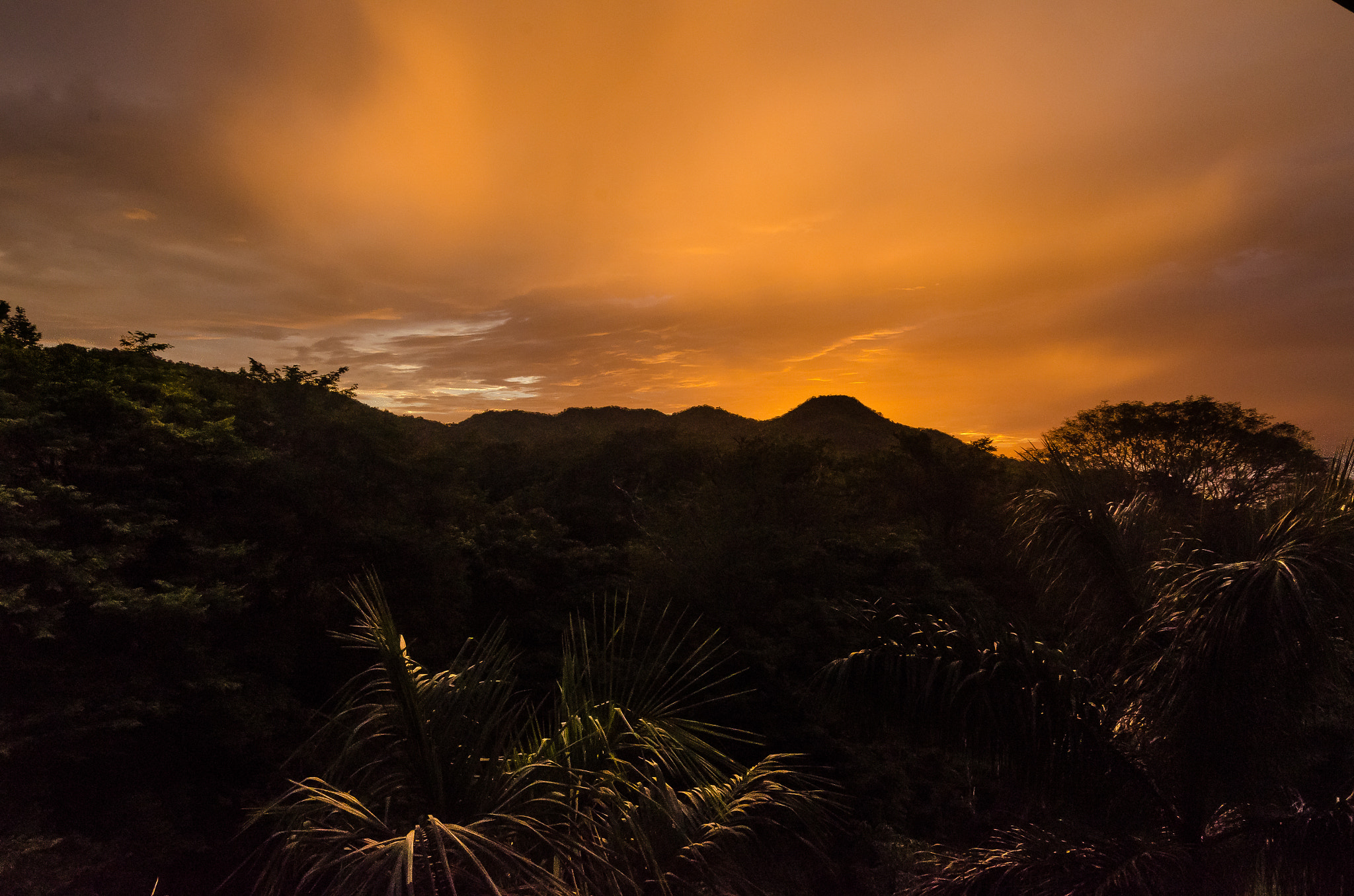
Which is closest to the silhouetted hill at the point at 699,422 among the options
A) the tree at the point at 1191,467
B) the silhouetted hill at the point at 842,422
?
the silhouetted hill at the point at 842,422

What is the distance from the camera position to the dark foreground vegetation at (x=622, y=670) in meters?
2.80

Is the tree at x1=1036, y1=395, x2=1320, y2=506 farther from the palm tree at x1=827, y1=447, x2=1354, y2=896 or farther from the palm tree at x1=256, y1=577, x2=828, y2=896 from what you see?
the palm tree at x1=256, y1=577, x2=828, y2=896

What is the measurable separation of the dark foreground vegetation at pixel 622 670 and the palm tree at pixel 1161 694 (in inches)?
Answer: 1.3

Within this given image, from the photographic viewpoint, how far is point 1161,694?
17.6 feet

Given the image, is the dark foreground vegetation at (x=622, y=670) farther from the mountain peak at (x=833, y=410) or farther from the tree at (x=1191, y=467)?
the mountain peak at (x=833, y=410)

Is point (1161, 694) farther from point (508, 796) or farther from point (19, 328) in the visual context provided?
point (19, 328)

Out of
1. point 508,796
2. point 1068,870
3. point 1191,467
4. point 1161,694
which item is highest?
point 1191,467

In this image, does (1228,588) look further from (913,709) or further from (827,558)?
(827,558)

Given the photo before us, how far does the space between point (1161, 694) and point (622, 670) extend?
4.37m

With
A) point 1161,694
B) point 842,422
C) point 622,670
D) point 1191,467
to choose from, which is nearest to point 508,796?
point 622,670

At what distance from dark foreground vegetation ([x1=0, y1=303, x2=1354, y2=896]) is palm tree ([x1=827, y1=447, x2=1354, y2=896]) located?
0.03m

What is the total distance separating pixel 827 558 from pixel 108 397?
53.7 feet

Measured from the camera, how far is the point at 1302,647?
4.51m

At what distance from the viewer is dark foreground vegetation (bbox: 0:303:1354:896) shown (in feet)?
9.19
